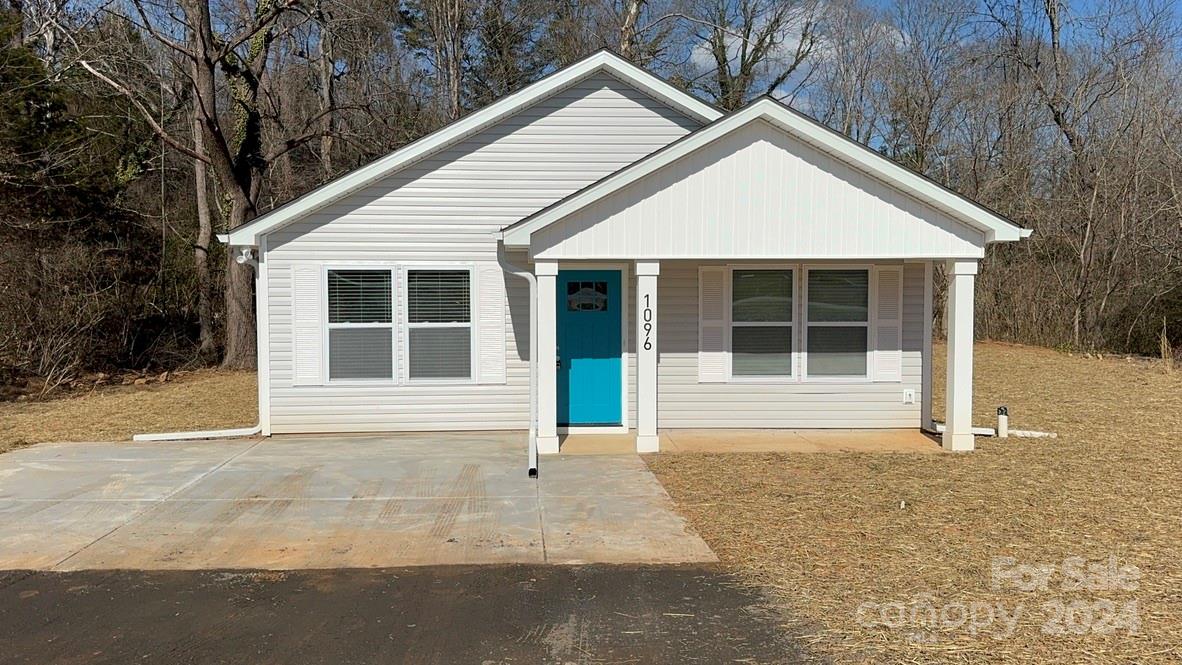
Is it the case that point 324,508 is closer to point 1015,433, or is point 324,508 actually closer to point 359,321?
point 359,321

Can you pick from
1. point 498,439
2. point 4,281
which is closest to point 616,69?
point 498,439

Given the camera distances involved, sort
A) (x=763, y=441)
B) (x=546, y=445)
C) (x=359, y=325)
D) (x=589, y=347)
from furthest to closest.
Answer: (x=589, y=347)
(x=359, y=325)
(x=763, y=441)
(x=546, y=445)

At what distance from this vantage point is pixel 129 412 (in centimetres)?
1318

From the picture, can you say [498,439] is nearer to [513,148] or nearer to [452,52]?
[513,148]

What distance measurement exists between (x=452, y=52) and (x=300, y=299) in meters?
17.7

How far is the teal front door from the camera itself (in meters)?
11.1

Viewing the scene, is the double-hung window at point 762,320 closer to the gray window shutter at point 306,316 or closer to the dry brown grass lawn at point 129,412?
the gray window shutter at point 306,316

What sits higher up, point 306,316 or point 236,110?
point 236,110

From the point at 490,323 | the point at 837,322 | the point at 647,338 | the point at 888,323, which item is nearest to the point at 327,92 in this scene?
the point at 490,323

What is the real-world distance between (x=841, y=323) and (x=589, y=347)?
338 cm

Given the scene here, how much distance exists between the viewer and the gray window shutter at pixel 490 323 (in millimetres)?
10922

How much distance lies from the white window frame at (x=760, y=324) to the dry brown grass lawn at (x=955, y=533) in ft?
5.83

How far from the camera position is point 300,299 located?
10.7 meters

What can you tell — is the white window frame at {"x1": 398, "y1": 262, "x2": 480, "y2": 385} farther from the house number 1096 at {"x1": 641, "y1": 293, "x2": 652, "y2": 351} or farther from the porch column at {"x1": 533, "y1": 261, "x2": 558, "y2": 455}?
the house number 1096 at {"x1": 641, "y1": 293, "x2": 652, "y2": 351}
